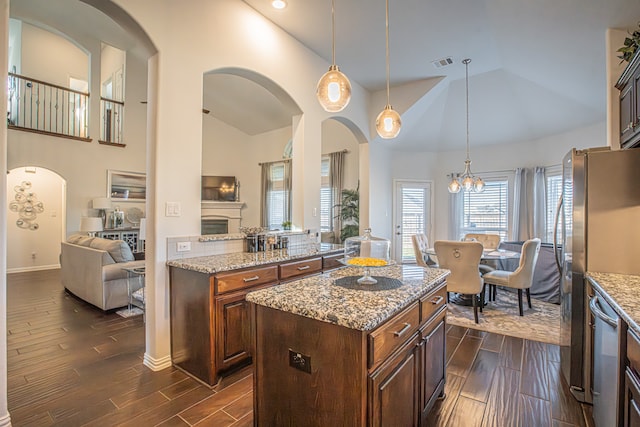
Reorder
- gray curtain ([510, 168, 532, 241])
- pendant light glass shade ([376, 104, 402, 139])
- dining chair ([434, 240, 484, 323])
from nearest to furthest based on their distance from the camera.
Result: 1. pendant light glass shade ([376, 104, 402, 139])
2. dining chair ([434, 240, 484, 323])
3. gray curtain ([510, 168, 532, 241])

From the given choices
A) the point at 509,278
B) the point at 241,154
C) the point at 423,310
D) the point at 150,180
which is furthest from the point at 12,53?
the point at 509,278

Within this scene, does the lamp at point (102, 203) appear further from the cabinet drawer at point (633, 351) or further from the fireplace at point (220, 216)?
the cabinet drawer at point (633, 351)

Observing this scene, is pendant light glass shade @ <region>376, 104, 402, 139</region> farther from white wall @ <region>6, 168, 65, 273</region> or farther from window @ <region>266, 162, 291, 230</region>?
white wall @ <region>6, 168, 65, 273</region>

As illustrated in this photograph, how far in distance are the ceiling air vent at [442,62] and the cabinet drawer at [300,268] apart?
11.6 feet

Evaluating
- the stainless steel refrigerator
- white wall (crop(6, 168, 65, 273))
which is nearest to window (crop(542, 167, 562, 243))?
the stainless steel refrigerator

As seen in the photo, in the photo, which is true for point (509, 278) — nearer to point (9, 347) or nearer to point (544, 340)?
point (544, 340)

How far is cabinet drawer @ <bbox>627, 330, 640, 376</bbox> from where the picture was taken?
1.23m

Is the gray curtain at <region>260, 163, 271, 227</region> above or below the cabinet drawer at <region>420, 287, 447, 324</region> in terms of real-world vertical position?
above

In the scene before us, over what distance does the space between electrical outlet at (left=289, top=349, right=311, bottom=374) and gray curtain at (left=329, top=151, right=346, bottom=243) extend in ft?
18.8

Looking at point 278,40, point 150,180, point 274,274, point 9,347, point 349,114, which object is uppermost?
point 278,40

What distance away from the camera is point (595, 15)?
2689mm

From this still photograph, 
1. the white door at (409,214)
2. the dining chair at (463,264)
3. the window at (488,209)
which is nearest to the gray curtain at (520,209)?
the window at (488,209)

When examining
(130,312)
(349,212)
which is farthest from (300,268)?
(349,212)

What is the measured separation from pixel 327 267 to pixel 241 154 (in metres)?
7.27
